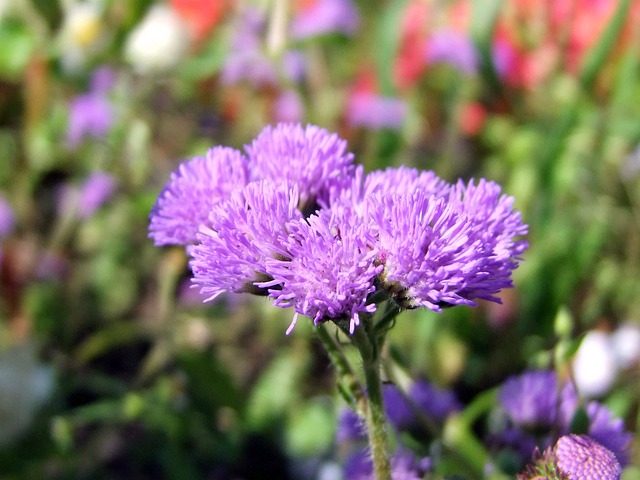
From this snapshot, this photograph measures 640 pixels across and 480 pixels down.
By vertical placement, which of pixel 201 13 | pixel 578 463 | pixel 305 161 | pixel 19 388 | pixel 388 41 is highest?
pixel 201 13

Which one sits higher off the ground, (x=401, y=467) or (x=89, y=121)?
(x=89, y=121)

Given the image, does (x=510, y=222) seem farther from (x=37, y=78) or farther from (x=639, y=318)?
(x=37, y=78)

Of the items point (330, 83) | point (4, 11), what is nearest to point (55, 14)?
point (4, 11)

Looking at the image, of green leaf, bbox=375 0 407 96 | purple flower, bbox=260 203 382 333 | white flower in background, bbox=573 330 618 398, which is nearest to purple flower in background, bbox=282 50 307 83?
green leaf, bbox=375 0 407 96

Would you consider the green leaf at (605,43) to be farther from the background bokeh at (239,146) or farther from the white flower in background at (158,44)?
the white flower in background at (158,44)

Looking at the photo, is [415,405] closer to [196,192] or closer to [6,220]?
[196,192]

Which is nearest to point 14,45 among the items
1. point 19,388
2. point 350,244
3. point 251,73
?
point 19,388
